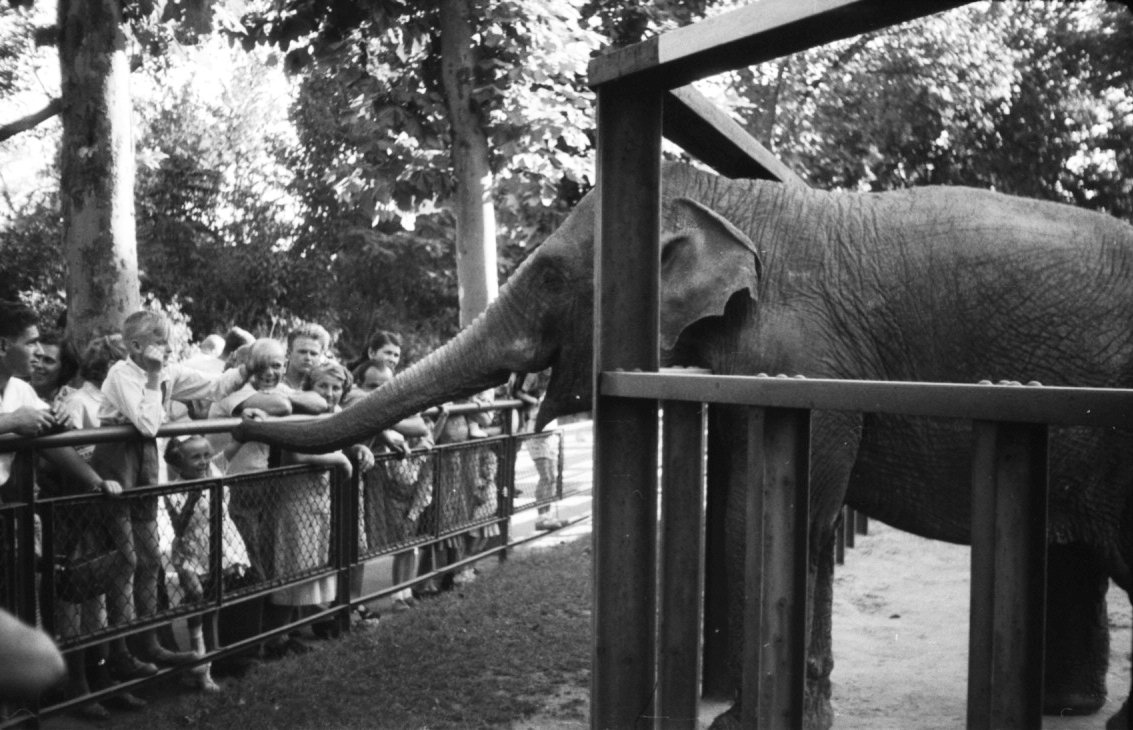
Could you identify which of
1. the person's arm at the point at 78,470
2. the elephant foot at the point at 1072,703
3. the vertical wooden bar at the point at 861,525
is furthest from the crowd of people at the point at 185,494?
the vertical wooden bar at the point at 861,525

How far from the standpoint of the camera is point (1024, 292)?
13.8 feet

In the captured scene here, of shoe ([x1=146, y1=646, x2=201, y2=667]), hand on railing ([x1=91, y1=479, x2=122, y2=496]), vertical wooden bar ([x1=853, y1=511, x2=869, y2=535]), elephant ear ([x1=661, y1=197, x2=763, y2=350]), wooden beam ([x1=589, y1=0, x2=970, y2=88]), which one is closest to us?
wooden beam ([x1=589, y1=0, x2=970, y2=88])

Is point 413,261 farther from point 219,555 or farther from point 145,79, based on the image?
point 219,555

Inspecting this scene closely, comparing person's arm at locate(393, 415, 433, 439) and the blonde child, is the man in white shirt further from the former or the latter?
person's arm at locate(393, 415, 433, 439)

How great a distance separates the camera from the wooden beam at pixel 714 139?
3515 mm

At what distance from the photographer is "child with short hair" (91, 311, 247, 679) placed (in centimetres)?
513

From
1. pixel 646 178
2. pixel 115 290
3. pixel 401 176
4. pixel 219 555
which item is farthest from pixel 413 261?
pixel 646 178

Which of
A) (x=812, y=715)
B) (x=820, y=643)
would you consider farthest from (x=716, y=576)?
(x=812, y=715)

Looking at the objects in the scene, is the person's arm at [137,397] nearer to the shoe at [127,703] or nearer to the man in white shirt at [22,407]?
the man in white shirt at [22,407]

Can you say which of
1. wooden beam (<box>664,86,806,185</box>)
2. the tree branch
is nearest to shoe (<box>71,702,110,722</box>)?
wooden beam (<box>664,86,806,185</box>)

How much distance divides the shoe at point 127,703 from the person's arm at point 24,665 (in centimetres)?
438

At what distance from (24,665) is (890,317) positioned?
357cm

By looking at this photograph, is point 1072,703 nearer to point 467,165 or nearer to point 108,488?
point 108,488

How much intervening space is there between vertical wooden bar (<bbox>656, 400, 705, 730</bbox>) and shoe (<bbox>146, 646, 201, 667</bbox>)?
3.37 m
